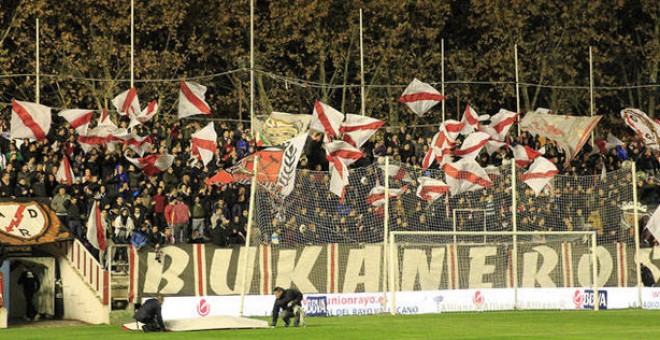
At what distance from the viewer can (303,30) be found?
7688 cm

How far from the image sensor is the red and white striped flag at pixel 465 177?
51938mm

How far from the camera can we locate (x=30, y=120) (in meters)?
50.2

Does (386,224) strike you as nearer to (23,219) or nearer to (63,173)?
(63,173)

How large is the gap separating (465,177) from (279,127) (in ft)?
24.3

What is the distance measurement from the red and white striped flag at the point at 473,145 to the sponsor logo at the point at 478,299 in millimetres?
5127

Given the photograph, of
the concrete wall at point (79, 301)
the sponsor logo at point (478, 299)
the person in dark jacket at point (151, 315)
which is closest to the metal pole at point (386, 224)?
the sponsor logo at point (478, 299)

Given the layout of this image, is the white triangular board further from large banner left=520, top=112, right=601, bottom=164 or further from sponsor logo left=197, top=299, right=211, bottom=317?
large banner left=520, top=112, right=601, bottom=164

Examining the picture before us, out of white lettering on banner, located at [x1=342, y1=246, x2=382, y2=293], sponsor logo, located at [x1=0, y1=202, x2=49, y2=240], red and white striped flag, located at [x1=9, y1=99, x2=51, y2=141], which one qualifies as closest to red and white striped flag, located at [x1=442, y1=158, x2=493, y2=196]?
white lettering on banner, located at [x1=342, y1=246, x2=382, y2=293]

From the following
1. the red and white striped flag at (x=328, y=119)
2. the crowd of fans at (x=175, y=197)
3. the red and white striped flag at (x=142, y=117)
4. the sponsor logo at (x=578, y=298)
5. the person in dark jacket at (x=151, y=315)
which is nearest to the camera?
the person in dark jacket at (x=151, y=315)

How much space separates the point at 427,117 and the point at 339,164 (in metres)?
25.9

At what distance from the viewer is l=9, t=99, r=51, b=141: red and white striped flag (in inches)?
1967

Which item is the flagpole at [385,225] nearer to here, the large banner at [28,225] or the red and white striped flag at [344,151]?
the red and white striped flag at [344,151]

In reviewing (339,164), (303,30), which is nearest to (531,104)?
(303,30)

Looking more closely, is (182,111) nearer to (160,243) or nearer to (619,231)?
(160,243)
